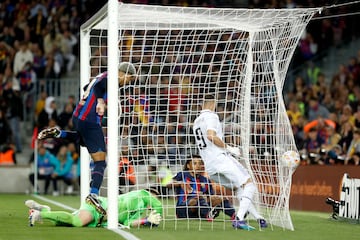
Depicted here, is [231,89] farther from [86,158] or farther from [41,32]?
[41,32]

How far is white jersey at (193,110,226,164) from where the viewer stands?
1447cm

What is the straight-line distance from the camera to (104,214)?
13.9 meters

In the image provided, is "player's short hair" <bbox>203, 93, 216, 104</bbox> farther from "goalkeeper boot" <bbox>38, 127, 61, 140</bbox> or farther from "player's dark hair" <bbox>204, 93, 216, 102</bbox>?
"goalkeeper boot" <bbox>38, 127, 61, 140</bbox>

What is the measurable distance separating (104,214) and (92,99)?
169 cm

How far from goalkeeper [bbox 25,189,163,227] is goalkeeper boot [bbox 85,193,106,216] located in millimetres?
19

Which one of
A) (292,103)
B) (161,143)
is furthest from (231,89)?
(292,103)

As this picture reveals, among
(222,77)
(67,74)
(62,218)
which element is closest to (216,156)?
(62,218)

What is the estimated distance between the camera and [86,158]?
16375 mm

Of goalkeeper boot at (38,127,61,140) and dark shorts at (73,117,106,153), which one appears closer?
dark shorts at (73,117,106,153)

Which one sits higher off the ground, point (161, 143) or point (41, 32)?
point (41, 32)

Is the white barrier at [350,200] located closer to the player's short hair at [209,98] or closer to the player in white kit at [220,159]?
the player in white kit at [220,159]

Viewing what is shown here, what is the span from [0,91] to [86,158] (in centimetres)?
1493

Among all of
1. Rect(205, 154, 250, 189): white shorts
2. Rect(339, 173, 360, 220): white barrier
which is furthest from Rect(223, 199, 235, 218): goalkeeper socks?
Rect(339, 173, 360, 220): white barrier

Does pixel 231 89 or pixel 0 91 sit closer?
pixel 231 89
